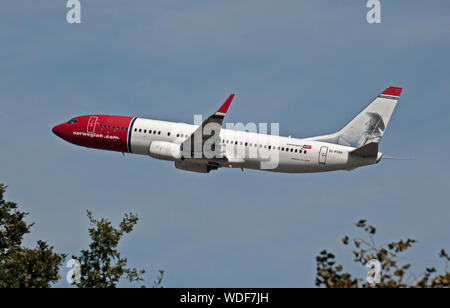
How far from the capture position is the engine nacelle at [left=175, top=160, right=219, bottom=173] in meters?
85.6

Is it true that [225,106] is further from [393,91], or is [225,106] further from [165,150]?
[393,91]

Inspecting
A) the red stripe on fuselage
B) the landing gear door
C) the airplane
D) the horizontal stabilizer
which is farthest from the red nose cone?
the horizontal stabilizer

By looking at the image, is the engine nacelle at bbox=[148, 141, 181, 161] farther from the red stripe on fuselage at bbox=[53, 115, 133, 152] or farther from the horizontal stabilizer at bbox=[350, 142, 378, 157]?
the horizontal stabilizer at bbox=[350, 142, 378, 157]

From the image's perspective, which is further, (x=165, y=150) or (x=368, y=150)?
(x=165, y=150)

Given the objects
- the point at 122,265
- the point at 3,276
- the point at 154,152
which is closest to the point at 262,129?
the point at 154,152

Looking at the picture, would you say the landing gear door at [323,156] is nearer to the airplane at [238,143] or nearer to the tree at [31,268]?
the airplane at [238,143]

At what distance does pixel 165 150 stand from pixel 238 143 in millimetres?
7308

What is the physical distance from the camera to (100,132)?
87000 millimetres

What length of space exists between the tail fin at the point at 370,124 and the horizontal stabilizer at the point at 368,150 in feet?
10.9

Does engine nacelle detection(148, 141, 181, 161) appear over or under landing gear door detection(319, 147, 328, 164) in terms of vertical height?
over

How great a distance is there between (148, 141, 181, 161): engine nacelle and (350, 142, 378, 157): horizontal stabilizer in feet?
57.2

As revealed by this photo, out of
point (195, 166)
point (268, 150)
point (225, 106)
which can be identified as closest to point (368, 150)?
point (268, 150)

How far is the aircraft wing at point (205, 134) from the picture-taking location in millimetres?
79562
